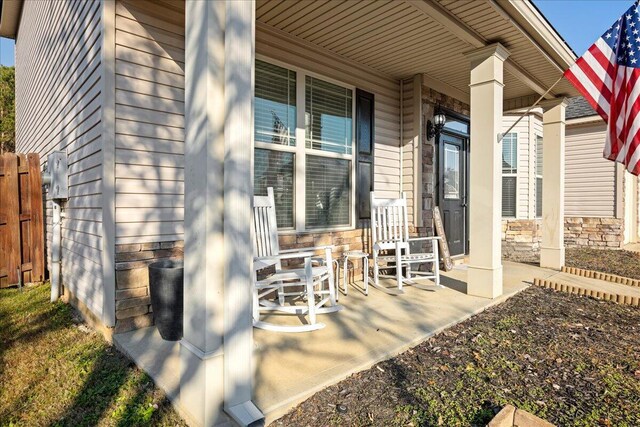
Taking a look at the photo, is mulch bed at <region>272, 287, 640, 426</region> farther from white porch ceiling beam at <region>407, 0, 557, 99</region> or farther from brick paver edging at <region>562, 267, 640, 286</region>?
white porch ceiling beam at <region>407, 0, 557, 99</region>

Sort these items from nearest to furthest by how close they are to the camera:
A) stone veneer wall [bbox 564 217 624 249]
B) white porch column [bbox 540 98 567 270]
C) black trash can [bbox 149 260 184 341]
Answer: black trash can [bbox 149 260 184 341]
white porch column [bbox 540 98 567 270]
stone veneer wall [bbox 564 217 624 249]

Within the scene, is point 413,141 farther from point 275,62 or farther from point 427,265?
point 275,62

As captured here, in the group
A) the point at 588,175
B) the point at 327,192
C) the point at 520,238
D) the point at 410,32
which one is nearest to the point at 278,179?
the point at 327,192

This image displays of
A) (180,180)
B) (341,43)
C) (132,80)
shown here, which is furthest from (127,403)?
(341,43)

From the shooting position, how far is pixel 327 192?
168 inches

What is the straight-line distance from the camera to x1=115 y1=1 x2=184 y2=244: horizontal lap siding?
2676 mm

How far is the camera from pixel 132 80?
2.71m

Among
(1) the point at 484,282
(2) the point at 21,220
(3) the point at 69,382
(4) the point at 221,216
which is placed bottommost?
(3) the point at 69,382

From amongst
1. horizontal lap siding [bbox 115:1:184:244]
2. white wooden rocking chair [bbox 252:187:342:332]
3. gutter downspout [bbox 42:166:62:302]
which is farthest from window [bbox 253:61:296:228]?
gutter downspout [bbox 42:166:62:302]

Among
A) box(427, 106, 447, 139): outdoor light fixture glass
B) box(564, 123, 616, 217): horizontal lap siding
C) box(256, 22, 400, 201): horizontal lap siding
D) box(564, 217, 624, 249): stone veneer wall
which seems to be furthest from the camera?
box(564, 123, 616, 217): horizontal lap siding

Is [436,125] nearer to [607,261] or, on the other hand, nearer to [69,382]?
[607,261]

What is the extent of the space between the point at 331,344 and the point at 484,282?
197cm

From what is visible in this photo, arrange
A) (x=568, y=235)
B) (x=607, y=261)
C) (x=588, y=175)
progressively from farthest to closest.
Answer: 1. (x=568, y=235)
2. (x=588, y=175)
3. (x=607, y=261)

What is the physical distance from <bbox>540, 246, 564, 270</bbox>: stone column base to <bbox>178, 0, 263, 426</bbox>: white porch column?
16.8 ft
